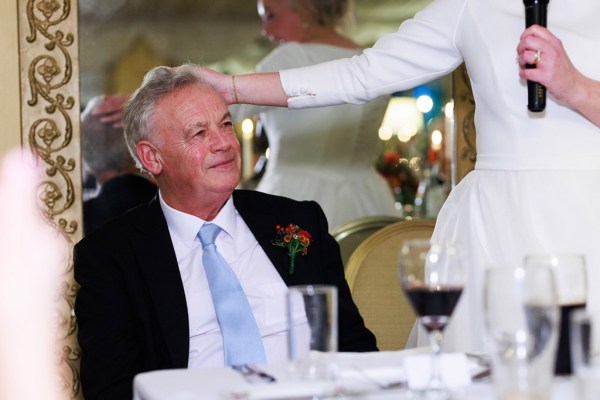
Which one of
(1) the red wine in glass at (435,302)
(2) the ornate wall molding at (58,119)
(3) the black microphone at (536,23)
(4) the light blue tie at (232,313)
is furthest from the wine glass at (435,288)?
(2) the ornate wall molding at (58,119)

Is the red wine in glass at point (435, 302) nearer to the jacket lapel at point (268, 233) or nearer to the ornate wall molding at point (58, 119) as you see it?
the jacket lapel at point (268, 233)

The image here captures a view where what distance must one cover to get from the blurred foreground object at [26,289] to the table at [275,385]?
2.11 meters

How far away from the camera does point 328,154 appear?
4113mm

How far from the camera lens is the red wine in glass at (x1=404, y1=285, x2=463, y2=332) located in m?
1.46

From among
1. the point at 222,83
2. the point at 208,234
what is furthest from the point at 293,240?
the point at 222,83

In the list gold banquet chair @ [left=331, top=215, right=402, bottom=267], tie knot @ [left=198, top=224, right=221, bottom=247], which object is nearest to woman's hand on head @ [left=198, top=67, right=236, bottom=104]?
tie knot @ [left=198, top=224, right=221, bottom=247]

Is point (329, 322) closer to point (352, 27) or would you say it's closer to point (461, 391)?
point (461, 391)

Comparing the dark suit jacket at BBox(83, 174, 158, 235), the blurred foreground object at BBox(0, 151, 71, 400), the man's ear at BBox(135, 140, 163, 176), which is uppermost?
the man's ear at BBox(135, 140, 163, 176)

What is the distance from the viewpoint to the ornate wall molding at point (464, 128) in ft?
13.8

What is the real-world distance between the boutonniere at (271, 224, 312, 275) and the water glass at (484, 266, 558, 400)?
1.26 m

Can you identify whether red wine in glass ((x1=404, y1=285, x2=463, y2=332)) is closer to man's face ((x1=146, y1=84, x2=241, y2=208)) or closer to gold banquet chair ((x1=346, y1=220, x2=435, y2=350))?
man's face ((x1=146, y1=84, x2=241, y2=208))

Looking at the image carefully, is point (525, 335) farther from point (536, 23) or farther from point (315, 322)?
point (536, 23)

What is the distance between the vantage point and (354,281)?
2.88 meters

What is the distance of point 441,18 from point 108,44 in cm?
178
